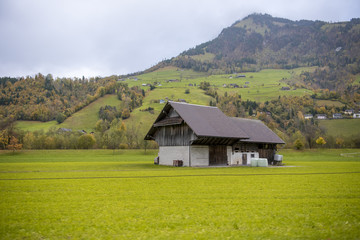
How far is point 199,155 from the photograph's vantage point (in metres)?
37.3

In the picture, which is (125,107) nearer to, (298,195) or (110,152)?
(110,152)

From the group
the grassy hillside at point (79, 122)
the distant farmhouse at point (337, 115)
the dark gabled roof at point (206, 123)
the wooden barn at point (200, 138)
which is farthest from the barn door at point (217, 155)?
the distant farmhouse at point (337, 115)

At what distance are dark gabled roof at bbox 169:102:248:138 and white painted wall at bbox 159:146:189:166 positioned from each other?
10.6 feet

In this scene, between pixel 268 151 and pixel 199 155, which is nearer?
pixel 199 155

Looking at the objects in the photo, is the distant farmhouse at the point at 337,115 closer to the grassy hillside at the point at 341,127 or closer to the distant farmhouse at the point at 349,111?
the grassy hillside at the point at 341,127

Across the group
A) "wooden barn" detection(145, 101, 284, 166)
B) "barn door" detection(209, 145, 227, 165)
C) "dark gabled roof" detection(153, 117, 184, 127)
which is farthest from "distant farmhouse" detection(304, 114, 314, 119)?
"dark gabled roof" detection(153, 117, 184, 127)

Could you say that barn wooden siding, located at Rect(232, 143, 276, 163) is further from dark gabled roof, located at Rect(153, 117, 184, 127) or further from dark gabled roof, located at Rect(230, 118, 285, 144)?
dark gabled roof, located at Rect(153, 117, 184, 127)

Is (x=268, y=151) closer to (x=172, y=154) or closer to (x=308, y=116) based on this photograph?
(x=172, y=154)

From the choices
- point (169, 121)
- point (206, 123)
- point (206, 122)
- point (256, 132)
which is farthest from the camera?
point (256, 132)

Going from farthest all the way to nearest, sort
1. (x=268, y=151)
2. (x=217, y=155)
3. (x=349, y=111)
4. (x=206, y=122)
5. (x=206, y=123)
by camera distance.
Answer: (x=349, y=111) < (x=268, y=151) < (x=217, y=155) < (x=206, y=122) < (x=206, y=123)

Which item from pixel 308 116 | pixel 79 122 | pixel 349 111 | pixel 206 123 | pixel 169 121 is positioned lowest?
pixel 206 123

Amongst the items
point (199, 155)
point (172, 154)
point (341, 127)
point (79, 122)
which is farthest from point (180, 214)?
point (79, 122)

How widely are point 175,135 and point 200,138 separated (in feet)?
14.7

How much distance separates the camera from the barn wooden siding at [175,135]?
122 ft
